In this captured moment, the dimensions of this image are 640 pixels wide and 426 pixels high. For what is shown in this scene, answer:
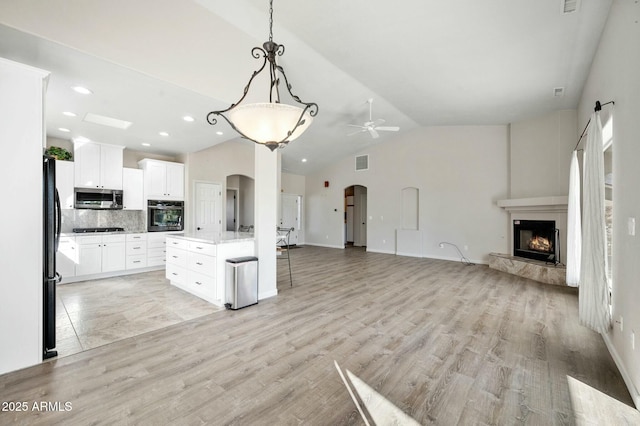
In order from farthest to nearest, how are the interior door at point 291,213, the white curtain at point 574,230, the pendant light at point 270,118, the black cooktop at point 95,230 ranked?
the interior door at point 291,213 → the black cooktop at point 95,230 → the white curtain at point 574,230 → the pendant light at point 270,118

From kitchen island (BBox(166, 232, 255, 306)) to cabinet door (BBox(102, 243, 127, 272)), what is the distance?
5.26ft

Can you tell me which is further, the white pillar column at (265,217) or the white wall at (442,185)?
the white wall at (442,185)

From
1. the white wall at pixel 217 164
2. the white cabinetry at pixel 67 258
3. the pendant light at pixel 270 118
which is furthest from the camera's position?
the white wall at pixel 217 164

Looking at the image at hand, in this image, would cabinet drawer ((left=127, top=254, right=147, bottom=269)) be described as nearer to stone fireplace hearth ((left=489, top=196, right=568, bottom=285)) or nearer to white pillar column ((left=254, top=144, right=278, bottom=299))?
white pillar column ((left=254, top=144, right=278, bottom=299))

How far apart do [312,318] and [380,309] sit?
0.98m

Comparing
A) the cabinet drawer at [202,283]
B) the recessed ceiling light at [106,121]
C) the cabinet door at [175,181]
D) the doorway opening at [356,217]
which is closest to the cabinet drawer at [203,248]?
the cabinet drawer at [202,283]

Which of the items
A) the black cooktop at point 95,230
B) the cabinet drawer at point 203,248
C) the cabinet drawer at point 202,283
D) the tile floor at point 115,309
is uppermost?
the black cooktop at point 95,230

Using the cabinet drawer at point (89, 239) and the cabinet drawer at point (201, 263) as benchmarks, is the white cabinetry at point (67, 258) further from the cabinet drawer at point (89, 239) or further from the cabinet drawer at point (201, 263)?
the cabinet drawer at point (201, 263)

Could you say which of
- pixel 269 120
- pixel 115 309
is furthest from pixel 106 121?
pixel 269 120

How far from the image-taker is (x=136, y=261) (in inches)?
219

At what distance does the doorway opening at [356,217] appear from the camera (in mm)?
10852

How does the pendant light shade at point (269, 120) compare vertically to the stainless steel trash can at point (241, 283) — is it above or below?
above

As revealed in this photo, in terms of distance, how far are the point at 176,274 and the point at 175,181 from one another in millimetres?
2723

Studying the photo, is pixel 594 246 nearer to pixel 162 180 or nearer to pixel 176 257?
pixel 176 257
